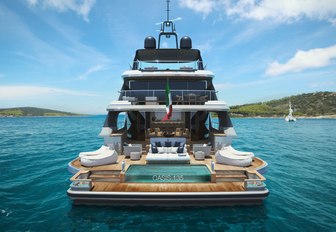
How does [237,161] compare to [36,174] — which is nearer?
[237,161]

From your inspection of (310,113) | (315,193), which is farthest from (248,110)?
(315,193)

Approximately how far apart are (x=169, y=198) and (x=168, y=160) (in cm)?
320

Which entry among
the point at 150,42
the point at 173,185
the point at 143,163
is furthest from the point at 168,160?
the point at 150,42

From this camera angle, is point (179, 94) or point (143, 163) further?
point (179, 94)

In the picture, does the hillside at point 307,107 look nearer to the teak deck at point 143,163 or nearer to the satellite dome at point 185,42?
the satellite dome at point 185,42

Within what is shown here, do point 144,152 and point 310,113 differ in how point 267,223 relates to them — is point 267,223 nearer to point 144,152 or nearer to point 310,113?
point 144,152

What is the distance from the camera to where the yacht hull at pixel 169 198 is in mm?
6984

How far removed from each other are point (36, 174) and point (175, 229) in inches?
457

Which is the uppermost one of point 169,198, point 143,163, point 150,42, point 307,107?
point 150,42

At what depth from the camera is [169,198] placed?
700 centimetres

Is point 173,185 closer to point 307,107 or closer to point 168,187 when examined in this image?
point 168,187

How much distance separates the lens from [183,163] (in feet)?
33.4

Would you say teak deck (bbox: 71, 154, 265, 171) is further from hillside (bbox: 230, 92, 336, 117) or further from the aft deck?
hillside (bbox: 230, 92, 336, 117)

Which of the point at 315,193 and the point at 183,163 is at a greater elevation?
the point at 183,163
